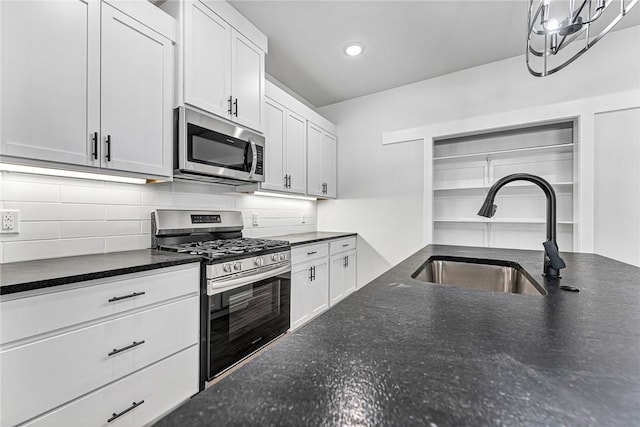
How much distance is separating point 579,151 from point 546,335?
2.76 meters

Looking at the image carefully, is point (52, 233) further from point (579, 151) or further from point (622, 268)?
point (579, 151)

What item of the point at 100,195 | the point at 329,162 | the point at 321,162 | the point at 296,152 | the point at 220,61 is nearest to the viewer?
the point at 100,195

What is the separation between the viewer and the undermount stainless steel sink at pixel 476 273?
139 centimetres

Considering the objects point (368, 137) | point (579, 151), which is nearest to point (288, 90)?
point (368, 137)

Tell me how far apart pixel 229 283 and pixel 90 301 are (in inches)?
27.1

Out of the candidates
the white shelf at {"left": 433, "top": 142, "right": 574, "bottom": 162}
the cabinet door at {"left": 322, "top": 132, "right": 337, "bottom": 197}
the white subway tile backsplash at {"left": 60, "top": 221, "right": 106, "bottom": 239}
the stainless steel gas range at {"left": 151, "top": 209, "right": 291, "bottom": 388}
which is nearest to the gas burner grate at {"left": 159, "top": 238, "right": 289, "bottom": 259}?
the stainless steel gas range at {"left": 151, "top": 209, "right": 291, "bottom": 388}

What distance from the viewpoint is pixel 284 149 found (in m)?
2.84

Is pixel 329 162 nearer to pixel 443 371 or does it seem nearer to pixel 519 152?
pixel 519 152

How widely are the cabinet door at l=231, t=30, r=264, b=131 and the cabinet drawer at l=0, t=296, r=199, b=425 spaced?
149 centimetres

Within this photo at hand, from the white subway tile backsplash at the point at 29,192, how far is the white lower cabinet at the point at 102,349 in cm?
68

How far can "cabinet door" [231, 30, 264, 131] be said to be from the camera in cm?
216

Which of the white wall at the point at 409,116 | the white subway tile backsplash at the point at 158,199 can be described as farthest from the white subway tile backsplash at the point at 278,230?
the white subway tile backsplash at the point at 158,199

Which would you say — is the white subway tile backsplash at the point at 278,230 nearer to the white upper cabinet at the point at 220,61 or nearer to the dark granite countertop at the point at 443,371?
the white upper cabinet at the point at 220,61

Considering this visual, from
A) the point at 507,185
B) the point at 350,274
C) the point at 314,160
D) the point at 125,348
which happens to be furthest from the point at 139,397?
the point at 507,185
